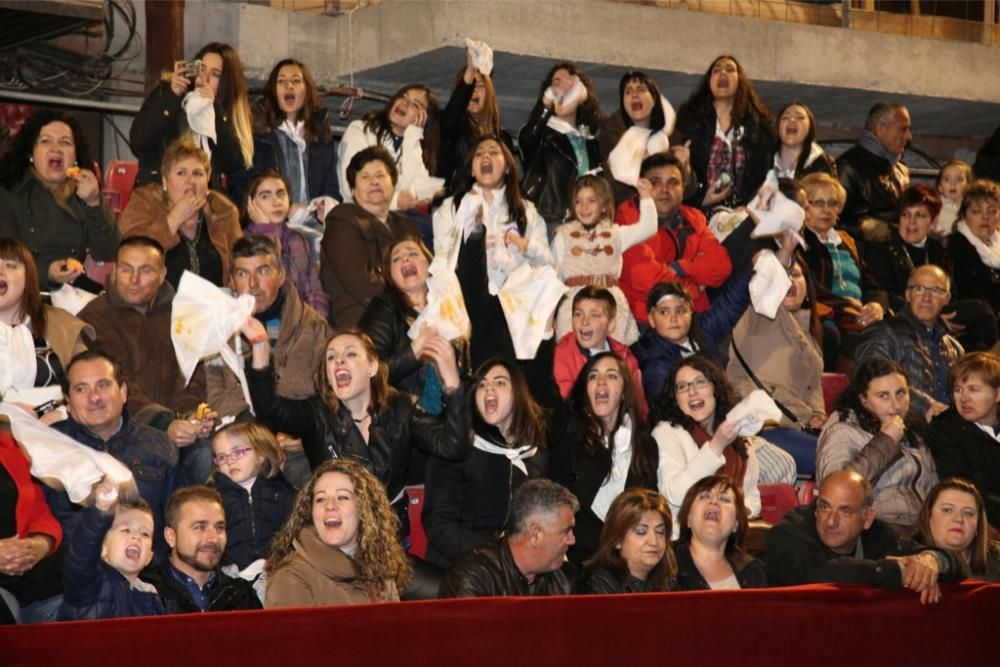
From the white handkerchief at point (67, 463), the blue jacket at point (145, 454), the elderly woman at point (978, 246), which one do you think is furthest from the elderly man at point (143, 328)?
the elderly woman at point (978, 246)

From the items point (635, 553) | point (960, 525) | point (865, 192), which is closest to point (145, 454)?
point (635, 553)

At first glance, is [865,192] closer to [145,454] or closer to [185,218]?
[185,218]

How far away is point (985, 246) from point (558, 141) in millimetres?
2653

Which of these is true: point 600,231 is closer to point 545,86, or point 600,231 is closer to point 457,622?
point 545,86

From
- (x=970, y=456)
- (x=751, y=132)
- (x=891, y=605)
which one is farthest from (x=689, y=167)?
(x=891, y=605)

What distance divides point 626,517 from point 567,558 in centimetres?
65

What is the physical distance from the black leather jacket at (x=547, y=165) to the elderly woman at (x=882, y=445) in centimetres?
217

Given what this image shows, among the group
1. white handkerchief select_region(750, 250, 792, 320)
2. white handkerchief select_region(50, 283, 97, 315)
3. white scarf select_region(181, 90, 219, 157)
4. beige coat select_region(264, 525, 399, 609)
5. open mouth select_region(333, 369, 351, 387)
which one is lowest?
beige coat select_region(264, 525, 399, 609)

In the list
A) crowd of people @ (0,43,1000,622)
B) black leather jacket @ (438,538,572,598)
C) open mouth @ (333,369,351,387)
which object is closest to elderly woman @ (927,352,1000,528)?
crowd of people @ (0,43,1000,622)

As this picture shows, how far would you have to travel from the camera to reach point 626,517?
6.56 m

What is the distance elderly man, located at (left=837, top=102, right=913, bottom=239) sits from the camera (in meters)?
10.6

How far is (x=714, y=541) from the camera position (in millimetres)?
6750

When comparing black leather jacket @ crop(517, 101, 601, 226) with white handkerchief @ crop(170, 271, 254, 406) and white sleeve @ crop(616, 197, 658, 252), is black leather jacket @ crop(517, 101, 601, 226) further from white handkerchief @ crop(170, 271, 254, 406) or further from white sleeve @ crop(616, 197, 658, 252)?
white handkerchief @ crop(170, 271, 254, 406)

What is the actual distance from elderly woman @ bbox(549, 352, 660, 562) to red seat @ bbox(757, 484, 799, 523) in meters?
0.72
